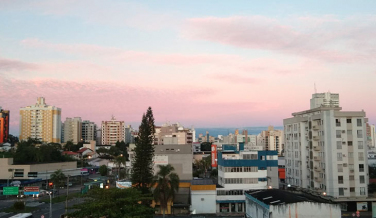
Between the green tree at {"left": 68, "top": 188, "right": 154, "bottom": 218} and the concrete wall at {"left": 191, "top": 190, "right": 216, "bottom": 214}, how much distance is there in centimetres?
1780

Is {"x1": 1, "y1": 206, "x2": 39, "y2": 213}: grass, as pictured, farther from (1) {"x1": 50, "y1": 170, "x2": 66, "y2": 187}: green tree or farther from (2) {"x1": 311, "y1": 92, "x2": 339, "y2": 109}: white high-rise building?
(2) {"x1": 311, "y1": 92, "x2": 339, "y2": 109}: white high-rise building

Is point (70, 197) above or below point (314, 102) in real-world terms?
below

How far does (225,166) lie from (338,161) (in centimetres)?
1266

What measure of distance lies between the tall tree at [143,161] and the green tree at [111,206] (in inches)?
710

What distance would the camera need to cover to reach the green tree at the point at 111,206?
20.0 meters

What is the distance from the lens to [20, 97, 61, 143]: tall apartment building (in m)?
122

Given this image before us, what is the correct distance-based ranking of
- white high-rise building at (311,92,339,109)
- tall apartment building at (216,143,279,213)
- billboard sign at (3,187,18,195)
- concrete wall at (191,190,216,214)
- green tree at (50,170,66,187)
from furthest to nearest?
green tree at (50,170,66,187) < white high-rise building at (311,92,339,109) < billboard sign at (3,187,18,195) < tall apartment building at (216,143,279,213) < concrete wall at (191,190,216,214)

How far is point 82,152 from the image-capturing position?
104125 mm

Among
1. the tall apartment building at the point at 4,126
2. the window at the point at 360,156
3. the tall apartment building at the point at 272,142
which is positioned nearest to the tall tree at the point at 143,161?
the window at the point at 360,156

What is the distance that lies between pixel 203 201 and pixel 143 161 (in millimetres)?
8741

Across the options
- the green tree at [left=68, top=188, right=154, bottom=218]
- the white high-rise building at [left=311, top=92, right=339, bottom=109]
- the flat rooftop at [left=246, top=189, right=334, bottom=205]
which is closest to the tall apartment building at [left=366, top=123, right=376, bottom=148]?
the white high-rise building at [left=311, top=92, right=339, bottom=109]

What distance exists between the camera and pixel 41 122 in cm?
12256

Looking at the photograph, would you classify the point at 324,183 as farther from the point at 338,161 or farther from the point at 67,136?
the point at 67,136

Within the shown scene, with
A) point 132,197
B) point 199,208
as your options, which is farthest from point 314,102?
point 132,197
